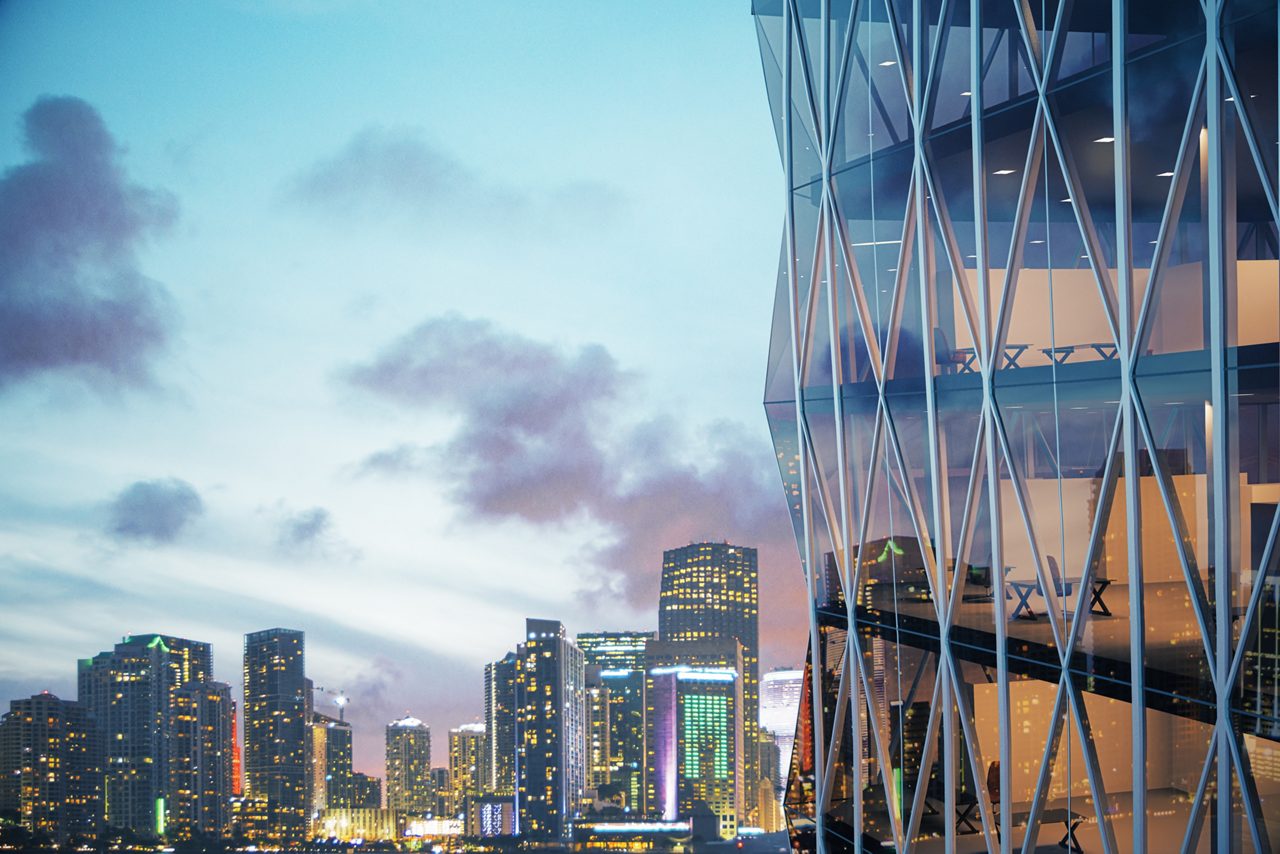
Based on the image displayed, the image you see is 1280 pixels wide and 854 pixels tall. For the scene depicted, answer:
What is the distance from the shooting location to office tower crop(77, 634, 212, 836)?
4709cm

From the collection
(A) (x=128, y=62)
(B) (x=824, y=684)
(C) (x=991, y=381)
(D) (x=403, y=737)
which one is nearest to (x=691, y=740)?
(D) (x=403, y=737)

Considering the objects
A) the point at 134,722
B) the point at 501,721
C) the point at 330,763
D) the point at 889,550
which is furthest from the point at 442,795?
the point at 889,550

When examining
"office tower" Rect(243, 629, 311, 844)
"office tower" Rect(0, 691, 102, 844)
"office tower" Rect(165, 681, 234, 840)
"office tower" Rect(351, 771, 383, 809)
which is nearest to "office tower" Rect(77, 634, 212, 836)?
"office tower" Rect(165, 681, 234, 840)

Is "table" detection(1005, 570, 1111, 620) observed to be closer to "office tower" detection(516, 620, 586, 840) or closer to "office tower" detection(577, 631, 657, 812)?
"office tower" detection(577, 631, 657, 812)

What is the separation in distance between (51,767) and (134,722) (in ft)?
14.5

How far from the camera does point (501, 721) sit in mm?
71812

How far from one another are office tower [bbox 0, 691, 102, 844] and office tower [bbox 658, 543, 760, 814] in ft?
93.9

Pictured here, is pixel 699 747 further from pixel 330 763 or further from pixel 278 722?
pixel 330 763

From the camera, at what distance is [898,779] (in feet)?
28.9

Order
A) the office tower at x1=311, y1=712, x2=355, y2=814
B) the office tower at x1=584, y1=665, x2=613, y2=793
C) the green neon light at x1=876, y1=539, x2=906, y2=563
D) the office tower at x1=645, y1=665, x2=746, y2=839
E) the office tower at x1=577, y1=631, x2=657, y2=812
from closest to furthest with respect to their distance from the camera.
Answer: the green neon light at x1=876, y1=539, x2=906, y2=563 < the office tower at x1=645, y1=665, x2=746, y2=839 < the office tower at x1=577, y1=631, x2=657, y2=812 < the office tower at x1=584, y1=665, x2=613, y2=793 < the office tower at x1=311, y1=712, x2=355, y2=814

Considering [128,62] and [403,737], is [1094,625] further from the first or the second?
[403,737]

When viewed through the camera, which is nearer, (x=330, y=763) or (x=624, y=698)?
(x=624, y=698)

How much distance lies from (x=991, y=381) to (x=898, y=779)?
138 inches

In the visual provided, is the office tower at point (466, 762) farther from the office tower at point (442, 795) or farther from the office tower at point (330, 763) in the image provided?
the office tower at point (330, 763)
